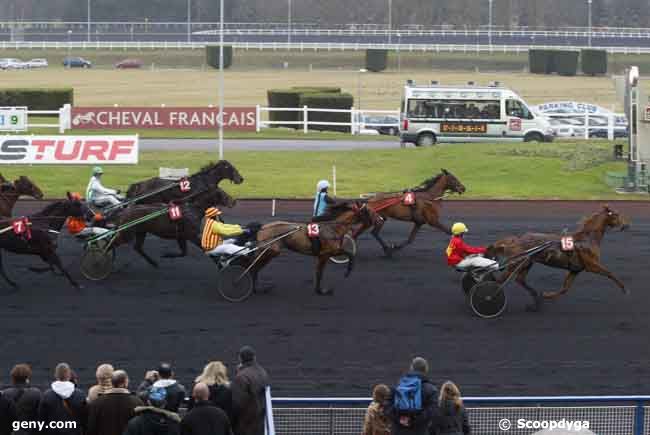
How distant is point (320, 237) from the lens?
1520 cm

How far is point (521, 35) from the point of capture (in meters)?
85.7

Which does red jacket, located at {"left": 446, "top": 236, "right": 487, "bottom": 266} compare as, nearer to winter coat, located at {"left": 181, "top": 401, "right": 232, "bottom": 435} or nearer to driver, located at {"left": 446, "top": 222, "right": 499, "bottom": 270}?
driver, located at {"left": 446, "top": 222, "right": 499, "bottom": 270}

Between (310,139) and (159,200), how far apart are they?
63.4 ft

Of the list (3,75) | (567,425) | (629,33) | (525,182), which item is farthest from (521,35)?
(567,425)

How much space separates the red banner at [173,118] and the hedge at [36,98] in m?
7.13

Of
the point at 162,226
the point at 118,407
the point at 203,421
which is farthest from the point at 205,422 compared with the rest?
the point at 162,226

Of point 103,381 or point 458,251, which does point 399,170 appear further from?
point 103,381

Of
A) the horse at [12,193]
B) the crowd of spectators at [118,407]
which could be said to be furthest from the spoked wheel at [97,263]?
the crowd of spectators at [118,407]

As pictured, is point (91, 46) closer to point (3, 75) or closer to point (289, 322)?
point (3, 75)

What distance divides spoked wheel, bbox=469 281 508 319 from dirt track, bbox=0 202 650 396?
17 centimetres

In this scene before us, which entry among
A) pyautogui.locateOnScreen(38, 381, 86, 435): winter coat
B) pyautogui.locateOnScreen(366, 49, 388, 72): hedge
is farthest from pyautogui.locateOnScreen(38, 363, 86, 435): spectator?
pyautogui.locateOnScreen(366, 49, 388, 72): hedge

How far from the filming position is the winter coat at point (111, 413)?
25.9 ft

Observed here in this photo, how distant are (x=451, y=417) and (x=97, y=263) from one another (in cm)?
923

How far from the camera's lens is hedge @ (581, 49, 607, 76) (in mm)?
73562
